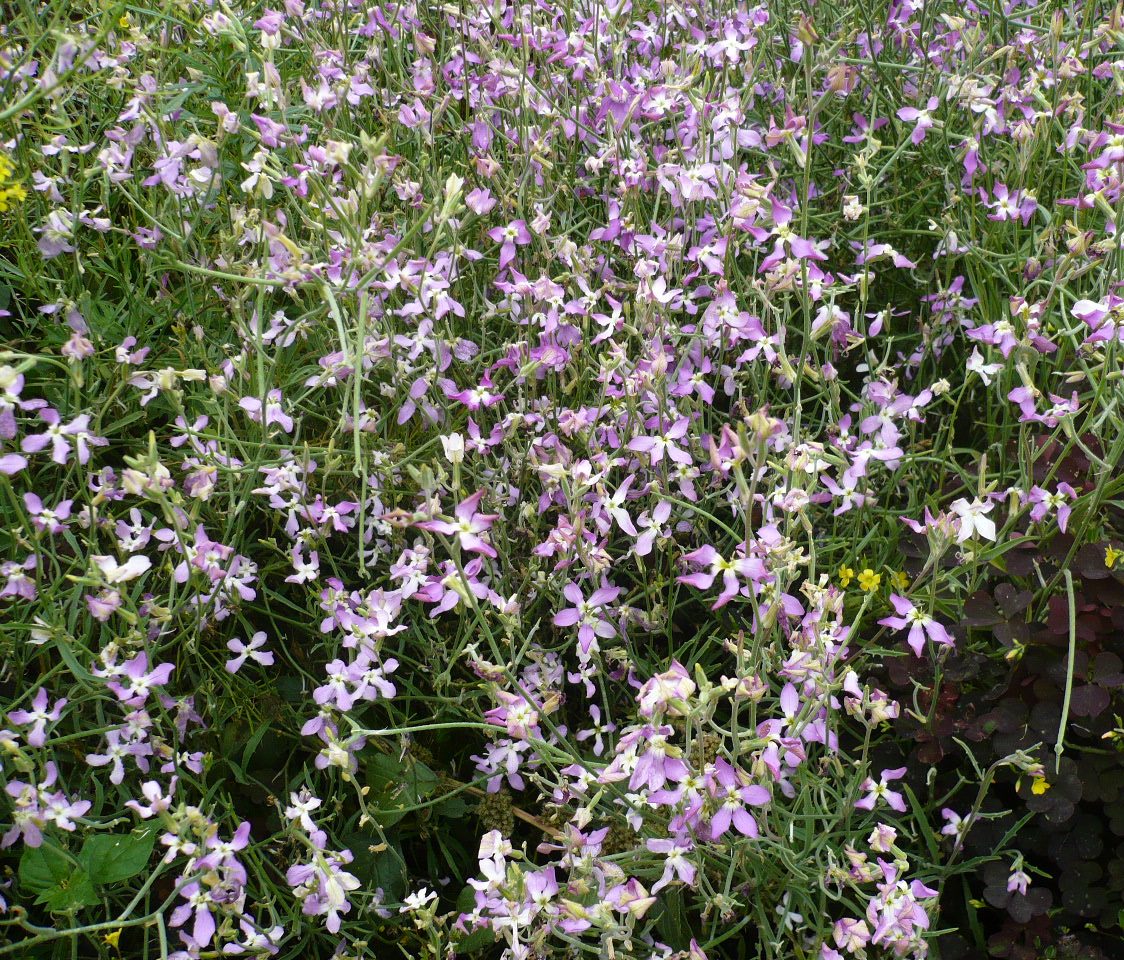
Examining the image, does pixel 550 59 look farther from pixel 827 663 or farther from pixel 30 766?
pixel 30 766

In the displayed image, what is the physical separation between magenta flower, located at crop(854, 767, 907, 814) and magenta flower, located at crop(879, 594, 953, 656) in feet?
0.61

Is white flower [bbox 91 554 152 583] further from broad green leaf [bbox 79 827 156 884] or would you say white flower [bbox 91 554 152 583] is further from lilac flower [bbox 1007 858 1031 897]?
lilac flower [bbox 1007 858 1031 897]

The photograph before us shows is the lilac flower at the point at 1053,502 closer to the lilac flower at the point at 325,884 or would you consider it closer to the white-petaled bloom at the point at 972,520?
the white-petaled bloom at the point at 972,520

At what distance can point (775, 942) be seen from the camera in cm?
148

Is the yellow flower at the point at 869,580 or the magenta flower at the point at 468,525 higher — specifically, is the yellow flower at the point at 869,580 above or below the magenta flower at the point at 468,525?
below

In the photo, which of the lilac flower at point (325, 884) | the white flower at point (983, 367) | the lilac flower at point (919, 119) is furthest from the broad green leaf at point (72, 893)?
the lilac flower at point (919, 119)

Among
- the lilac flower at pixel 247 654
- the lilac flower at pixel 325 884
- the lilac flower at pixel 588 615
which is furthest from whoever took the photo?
the lilac flower at pixel 247 654

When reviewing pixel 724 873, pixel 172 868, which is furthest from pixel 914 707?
pixel 172 868

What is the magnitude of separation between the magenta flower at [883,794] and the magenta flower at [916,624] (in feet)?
0.61

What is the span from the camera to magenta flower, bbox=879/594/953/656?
158 centimetres

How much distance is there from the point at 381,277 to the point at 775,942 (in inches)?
44.1

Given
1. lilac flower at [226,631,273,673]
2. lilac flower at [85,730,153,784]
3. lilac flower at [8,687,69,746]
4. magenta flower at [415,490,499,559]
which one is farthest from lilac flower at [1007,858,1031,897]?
lilac flower at [8,687,69,746]

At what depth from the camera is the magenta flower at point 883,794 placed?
1588 mm

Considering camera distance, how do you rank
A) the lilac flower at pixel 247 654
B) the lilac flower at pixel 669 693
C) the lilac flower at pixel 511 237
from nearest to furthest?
1. the lilac flower at pixel 669 693
2. the lilac flower at pixel 247 654
3. the lilac flower at pixel 511 237
